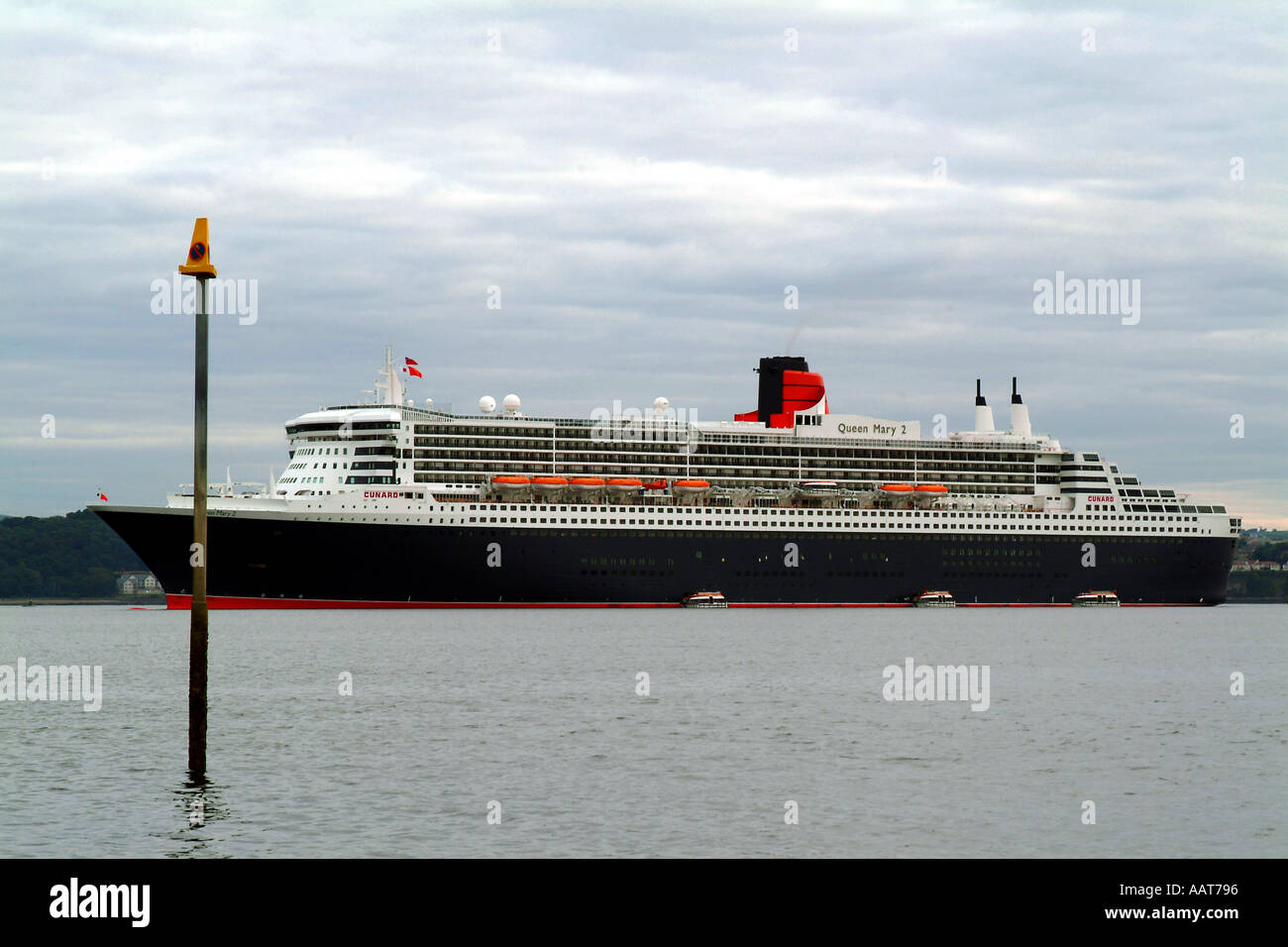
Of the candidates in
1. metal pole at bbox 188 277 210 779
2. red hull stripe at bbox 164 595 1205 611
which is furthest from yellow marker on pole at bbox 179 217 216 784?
red hull stripe at bbox 164 595 1205 611

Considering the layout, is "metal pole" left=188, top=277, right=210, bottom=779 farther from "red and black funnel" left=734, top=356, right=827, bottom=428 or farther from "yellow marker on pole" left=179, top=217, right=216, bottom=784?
"red and black funnel" left=734, top=356, right=827, bottom=428

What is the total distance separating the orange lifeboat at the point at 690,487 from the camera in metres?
101

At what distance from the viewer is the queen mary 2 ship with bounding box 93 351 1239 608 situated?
295 ft

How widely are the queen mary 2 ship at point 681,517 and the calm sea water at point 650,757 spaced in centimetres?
2486

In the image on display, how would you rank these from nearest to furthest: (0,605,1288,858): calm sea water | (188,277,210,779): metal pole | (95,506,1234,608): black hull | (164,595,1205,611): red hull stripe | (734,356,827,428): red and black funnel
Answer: (0,605,1288,858): calm sea water
(188,277,210,779): metal pole
(95,506,1234,608): black hull
(164,595,1205,611): red hull stripe
(734,356,827,428): red and black funnel

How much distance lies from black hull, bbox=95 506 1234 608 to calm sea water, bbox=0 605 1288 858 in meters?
23.7

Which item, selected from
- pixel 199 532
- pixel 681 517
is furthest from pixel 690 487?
pixel 199 532

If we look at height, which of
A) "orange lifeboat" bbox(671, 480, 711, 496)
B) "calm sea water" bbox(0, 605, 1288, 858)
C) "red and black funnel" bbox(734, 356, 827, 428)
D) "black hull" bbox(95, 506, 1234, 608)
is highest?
"red and black funnel" bbox(734, 356, 827, 428)

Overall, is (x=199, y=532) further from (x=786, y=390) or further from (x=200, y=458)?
(x=786, y=390)

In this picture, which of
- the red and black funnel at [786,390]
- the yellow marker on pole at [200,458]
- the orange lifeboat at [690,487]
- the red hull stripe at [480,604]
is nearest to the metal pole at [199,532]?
the yellow marker on pole at [200,458]
